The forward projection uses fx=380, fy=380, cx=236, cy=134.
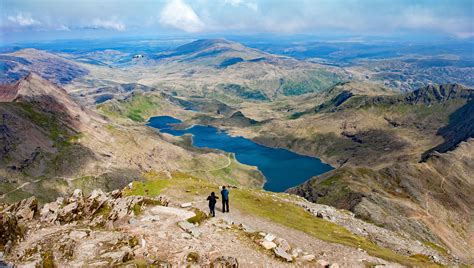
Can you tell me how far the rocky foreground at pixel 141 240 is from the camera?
3581 centimetres

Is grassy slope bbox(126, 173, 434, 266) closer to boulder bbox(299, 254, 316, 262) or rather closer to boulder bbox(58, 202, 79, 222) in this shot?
boulder bbox(299, 254, 316, 262)

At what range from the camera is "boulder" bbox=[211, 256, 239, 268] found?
1412 inches

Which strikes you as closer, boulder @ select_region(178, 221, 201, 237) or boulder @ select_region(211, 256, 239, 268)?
boulder @ select_region(211, 256, 239, 268)

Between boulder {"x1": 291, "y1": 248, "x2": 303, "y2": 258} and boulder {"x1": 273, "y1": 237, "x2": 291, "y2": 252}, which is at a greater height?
boulder {"x1": 273, "y1": 237, "x2": 291, "y2": 252}

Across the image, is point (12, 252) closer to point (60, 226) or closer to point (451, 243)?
point (60, 226)

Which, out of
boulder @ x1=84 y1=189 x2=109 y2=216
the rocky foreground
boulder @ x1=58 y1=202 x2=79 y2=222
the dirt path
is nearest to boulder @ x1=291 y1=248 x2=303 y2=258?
the rocky foreground

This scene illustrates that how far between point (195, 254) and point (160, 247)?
395 cm

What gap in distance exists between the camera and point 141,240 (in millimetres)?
38375

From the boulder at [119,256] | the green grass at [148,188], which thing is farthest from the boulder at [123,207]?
the green grass at [148,188]

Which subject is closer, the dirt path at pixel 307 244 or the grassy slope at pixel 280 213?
the dirt path at pixel 307 244

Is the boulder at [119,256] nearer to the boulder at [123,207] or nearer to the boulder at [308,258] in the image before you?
the boulder at [123,207]

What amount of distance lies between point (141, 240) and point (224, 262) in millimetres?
8848

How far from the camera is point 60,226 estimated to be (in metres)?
45.9

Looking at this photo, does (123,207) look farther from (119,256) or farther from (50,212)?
(119,256)
